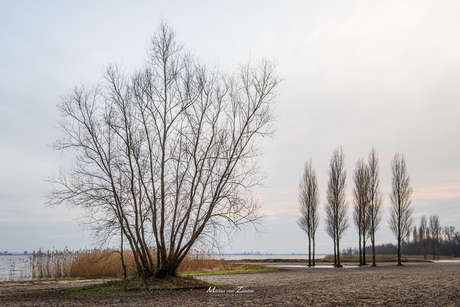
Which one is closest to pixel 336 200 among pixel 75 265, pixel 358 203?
pixel 358 203

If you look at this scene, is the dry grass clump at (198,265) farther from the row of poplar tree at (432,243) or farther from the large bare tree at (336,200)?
the row of poplar tree at (432,243)

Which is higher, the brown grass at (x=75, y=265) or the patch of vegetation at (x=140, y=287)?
the patch of vegetation at (x=140, y=287)

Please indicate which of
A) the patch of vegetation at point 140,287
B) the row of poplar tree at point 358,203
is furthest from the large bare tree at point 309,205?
the patch of vegetation at point 140,287

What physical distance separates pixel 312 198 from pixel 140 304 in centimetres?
2680

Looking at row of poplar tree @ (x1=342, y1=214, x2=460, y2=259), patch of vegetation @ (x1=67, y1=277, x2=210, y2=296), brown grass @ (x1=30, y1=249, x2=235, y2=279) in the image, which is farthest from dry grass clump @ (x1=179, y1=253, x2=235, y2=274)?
row of poplar tree @ (x1=342, y1=214, x2=460, y2=259)

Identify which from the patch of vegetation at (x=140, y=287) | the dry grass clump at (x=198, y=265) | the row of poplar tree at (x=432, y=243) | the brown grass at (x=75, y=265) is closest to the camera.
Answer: the patch of vegetation at (x=140, y=287)

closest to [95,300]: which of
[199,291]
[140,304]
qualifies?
[140,304]

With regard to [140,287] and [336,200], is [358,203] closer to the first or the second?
[336,200]

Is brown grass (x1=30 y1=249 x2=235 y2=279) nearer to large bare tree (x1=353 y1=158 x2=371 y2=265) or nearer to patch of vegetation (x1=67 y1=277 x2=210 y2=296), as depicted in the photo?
patch of vegetation (x1=67 y1=277 x2=210 y2=296)

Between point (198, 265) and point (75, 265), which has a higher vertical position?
point (75, 265)

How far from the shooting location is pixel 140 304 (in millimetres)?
8336

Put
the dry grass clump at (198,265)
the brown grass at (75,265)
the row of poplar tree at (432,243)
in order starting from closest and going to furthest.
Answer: the brown grass at (75,265) → the dry grass clump at (198,265) → the row of poplar tree at (432,243)

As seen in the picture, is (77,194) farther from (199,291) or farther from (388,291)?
(388,291)

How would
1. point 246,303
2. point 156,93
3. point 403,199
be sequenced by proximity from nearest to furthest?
point 246,303, point 156,93, point 403,199
